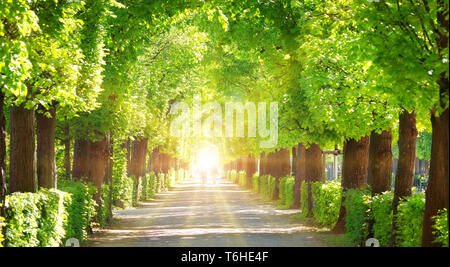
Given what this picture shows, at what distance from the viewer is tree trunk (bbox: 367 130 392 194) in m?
17.4

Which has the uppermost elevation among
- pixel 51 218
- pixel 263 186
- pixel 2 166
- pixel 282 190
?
pixel 2 166

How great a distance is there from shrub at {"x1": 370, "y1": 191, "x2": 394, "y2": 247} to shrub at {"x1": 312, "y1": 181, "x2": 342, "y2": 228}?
16.8 ft

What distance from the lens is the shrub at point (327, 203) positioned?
834 inches

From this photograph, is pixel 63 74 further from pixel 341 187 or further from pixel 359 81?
pixel 341 187

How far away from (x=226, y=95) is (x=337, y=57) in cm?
2146

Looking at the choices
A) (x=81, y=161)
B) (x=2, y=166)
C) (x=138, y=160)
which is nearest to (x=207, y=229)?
(x=81, y=161)

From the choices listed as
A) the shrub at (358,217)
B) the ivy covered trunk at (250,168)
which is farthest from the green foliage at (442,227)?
the ivy covered trunk at (250,168)

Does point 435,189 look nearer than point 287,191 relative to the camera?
Yes

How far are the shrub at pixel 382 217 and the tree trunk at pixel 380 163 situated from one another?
162 cm

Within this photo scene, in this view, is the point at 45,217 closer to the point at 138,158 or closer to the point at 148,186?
the point at 138,158

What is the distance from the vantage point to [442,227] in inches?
400

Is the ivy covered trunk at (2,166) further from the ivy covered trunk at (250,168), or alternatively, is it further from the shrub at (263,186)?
the ivy covered trunk at (250,168)

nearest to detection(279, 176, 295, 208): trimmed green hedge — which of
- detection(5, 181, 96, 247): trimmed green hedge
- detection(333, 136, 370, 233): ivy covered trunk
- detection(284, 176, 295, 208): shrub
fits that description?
detection(284, 176, 295, 208): shrub

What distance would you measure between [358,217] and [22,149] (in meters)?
8.38
